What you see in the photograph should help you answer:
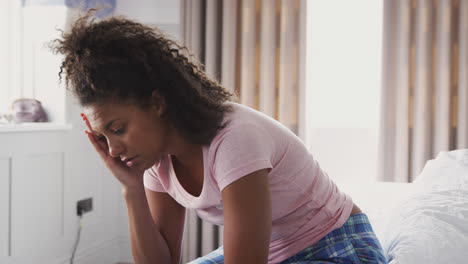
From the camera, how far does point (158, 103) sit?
1014 millimetres

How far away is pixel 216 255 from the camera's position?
4.02 feet

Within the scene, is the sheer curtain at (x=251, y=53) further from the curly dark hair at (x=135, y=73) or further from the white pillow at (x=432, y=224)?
the curly dark hair at (x=135, y=73)

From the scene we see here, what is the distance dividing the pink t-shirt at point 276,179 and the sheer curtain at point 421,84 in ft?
5.87

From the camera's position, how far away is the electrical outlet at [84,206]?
2.84 metres

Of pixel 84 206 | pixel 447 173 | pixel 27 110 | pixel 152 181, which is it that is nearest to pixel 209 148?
pixel 152 181

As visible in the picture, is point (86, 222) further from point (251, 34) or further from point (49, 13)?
point (251, 34)

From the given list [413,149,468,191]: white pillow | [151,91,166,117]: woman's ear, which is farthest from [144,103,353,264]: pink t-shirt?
[413,149,468,191]: white pillow

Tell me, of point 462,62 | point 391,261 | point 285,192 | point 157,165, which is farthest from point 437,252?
point 462,62

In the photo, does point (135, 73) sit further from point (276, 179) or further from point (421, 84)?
point (421, 84)

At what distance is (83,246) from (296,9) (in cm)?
186

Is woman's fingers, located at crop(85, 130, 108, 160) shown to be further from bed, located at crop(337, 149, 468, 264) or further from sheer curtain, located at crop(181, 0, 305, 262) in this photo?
sheer curtain, located at crop(181, 0, 305, 262)

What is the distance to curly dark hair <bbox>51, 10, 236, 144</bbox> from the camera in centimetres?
96

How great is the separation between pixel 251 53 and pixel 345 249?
2.11 meters

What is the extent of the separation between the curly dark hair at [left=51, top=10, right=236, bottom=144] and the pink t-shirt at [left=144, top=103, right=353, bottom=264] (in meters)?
0.06
